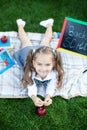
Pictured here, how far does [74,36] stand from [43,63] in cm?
45

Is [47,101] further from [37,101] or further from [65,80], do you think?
[65,80]

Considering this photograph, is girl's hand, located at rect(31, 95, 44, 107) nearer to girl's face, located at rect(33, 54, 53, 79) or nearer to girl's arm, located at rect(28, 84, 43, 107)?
girl's arm, located at rect(28, 84, 43, 107)

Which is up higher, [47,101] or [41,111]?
[47,101]

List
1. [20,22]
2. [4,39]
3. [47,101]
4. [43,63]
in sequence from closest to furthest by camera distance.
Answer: [43,63] → [47,101] → [4,39] → [20,22]

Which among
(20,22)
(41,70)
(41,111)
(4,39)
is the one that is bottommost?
(41,111)

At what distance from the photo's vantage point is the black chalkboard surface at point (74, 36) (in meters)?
3.11

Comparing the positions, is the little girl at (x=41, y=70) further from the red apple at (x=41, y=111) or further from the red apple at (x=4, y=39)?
the red apple at (x=4, y=39)

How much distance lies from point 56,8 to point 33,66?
1532 mm

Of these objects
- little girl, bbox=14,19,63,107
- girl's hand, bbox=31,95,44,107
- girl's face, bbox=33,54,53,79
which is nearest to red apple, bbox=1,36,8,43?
little girl, bbox=14,19,63,107

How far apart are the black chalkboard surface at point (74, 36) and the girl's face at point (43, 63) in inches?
12.0

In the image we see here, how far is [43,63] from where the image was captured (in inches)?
117

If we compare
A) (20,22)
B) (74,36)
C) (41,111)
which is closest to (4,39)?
(20,22)

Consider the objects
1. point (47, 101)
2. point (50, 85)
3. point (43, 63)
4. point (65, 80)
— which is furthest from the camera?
point (65, 80)

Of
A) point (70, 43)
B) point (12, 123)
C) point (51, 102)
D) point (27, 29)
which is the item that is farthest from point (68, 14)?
point (12, 123)
